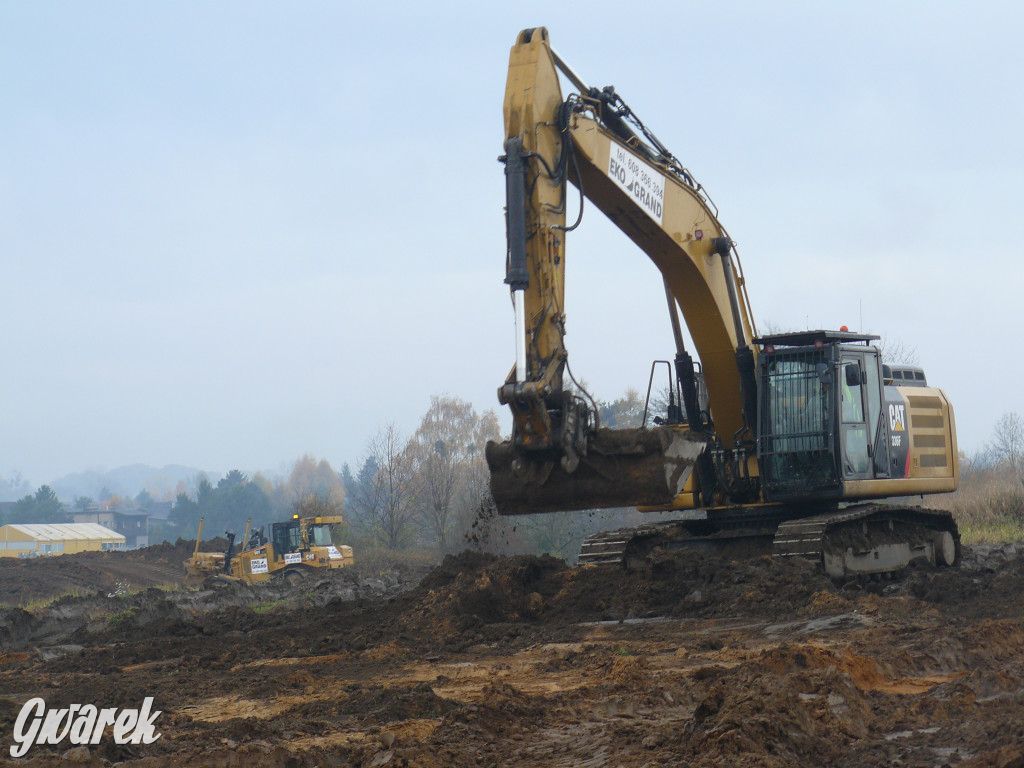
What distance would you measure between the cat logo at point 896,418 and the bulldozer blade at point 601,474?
4.76 metres

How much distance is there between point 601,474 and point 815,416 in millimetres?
4016

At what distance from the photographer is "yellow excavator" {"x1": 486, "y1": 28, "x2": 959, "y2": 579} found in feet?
Result: 28.8

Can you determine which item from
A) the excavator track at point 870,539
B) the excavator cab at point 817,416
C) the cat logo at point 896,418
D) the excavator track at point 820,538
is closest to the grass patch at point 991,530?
the excavator track at point 870,539

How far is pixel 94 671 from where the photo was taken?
10312mm

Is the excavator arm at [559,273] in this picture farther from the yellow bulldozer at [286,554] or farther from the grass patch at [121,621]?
the yellow bulldozer at [286,554]

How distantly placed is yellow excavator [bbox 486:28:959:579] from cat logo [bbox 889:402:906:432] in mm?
24

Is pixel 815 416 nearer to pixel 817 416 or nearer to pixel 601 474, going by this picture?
pixel 817 416

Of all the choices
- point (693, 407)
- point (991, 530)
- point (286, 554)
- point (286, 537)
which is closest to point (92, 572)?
point (286, 537)

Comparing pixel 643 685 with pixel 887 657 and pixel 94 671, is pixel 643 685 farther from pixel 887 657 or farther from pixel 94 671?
pixel 94 671

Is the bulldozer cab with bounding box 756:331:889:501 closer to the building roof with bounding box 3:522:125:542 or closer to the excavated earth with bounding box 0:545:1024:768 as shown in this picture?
the excavated earth with bounding box 0:545:1024:768

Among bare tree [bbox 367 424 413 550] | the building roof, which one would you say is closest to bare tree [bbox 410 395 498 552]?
bare tree [bbox 367 424 413 550]

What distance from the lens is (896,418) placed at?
12742mm

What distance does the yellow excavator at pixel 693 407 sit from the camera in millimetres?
8766

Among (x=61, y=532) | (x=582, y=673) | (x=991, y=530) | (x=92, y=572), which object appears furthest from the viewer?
(x=61, y=532)
